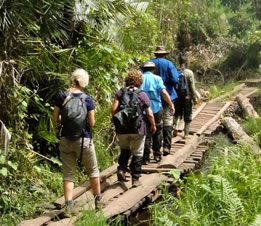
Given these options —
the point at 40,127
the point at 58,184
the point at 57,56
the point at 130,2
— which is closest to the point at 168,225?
the point at 58,184

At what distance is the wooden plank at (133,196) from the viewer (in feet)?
21.2

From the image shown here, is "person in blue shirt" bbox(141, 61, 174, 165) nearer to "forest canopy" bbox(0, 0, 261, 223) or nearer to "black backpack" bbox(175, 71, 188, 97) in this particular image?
"forest canopy" bbox(0, 0, 261, 223)

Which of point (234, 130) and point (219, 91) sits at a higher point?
point (219, 91)

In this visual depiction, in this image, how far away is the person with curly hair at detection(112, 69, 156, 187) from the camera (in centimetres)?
713

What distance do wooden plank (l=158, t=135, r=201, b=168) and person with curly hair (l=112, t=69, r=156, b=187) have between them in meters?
1.22

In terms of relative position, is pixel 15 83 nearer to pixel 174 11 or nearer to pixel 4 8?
pixel 4 8

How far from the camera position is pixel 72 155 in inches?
253

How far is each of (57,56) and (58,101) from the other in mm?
2393

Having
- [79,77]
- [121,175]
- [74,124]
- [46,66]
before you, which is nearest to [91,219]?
[74,124]

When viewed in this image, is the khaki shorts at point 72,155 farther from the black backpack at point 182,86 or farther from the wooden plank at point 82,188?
the black backpack at point 182,86

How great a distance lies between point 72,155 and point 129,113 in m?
1.02

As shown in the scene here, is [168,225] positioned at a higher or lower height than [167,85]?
lower

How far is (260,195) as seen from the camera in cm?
638

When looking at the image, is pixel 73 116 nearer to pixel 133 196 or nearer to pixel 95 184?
pixel 95 184
